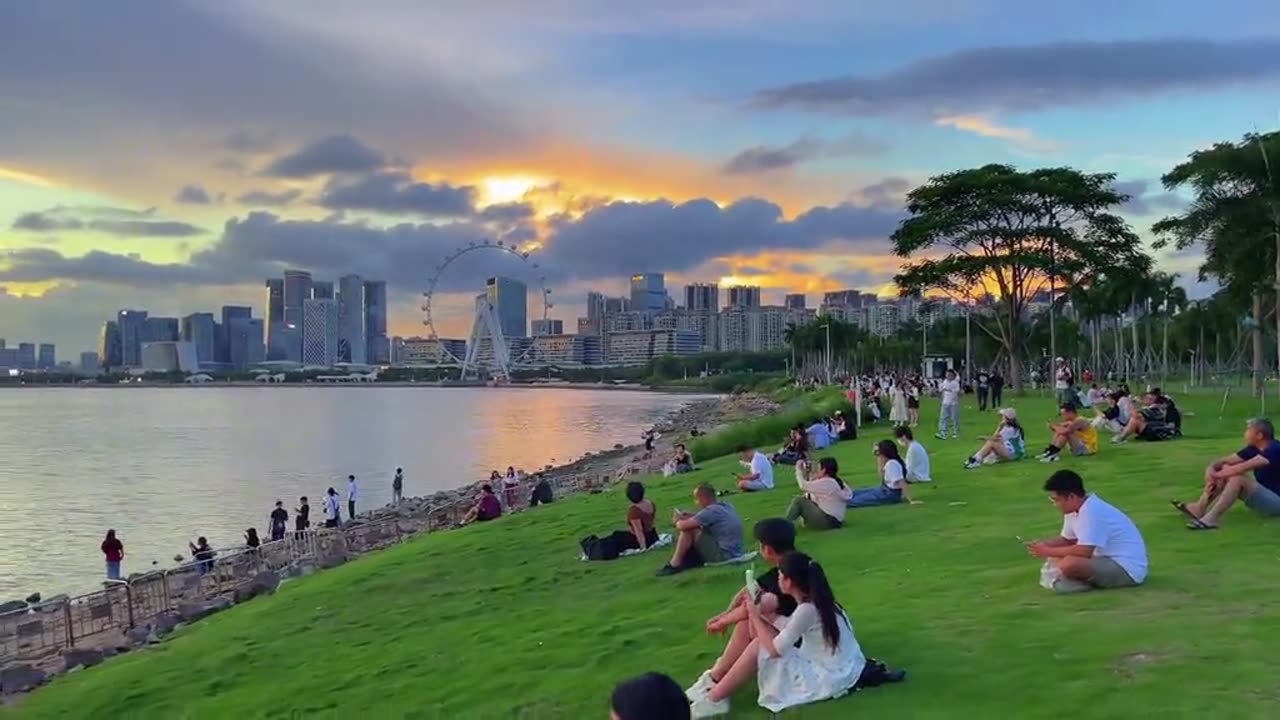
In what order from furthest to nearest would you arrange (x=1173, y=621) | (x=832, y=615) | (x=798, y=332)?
(x=798, y=332) < (x=1173, y=621) < (x=832, y=615)

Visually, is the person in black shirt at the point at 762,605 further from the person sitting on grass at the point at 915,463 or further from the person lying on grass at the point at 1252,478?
the person sitting on grass at the point at 915,463

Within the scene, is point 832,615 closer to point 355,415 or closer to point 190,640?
point 190,640

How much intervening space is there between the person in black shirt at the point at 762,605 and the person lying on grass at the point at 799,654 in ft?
0.30

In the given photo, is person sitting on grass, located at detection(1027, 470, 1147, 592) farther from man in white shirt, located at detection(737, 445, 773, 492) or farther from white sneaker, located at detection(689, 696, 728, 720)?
man in white shirt, located at detection(737, 445, 773, 492)

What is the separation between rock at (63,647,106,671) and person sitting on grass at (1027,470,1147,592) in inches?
456

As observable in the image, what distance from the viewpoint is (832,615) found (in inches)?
266

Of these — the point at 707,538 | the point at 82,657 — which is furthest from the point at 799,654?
the point at 82,657

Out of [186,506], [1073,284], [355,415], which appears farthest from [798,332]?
[186,506]

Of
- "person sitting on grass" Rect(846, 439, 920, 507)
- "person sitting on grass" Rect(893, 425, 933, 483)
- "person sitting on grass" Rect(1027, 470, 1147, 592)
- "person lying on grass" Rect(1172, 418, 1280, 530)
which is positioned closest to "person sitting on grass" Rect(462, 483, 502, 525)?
"person sitting on grass" Rect(893, 425, 933, 483)

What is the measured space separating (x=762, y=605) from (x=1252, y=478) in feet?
20.9

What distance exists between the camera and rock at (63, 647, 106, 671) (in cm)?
1382

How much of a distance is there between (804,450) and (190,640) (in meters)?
11.7

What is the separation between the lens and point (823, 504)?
42.9 feet

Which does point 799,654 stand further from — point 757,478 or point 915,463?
point 757,478
